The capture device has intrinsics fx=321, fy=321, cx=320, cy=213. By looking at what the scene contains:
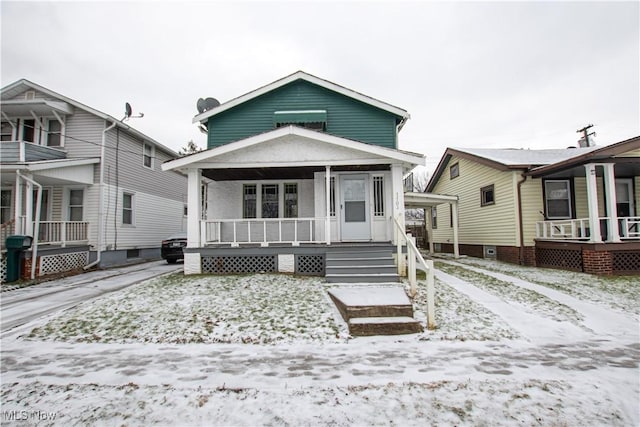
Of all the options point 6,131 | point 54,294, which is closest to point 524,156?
point 54,294

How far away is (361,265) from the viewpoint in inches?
327

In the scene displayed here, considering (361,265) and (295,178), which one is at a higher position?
(295,178)

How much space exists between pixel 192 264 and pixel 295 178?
14.7 feet

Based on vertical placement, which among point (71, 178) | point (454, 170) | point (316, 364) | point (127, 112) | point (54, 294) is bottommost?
point (316, 364)

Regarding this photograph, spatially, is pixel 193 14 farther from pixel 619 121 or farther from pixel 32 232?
pixel 619 121

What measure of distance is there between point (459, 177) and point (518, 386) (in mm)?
15075

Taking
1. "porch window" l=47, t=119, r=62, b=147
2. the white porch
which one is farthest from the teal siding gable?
"porch window" l=47, t=119, r=62, b=147

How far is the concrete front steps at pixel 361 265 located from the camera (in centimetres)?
776

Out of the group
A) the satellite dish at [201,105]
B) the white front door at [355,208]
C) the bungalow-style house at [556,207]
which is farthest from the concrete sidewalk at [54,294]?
the bungalow-style house at [556,207]

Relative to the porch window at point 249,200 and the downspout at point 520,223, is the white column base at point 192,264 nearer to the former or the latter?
the porch window at point 249,200

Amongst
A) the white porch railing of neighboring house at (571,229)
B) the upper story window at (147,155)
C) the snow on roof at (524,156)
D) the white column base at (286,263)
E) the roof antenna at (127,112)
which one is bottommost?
the white column base at (286,263)

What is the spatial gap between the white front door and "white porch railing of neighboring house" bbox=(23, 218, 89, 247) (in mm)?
9833

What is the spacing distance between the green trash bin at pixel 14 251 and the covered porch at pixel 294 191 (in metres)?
5.02

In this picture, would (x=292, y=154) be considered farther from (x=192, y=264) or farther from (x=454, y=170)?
(x=454, y=170)
